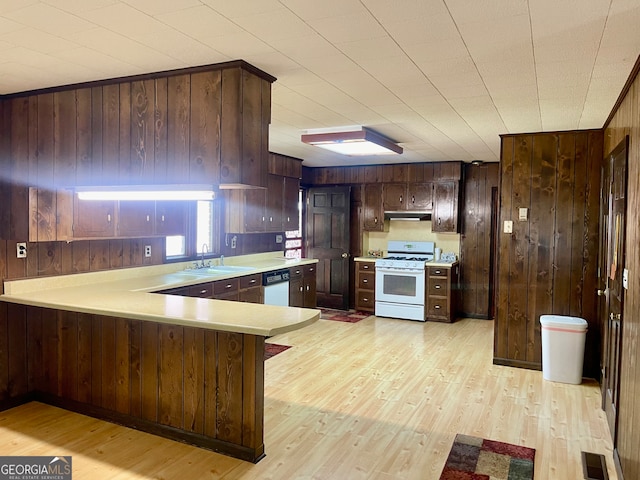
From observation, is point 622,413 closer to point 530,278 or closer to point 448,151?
point 530,278

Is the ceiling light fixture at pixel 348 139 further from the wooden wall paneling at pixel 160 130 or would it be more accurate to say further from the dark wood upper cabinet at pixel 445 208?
the dark wood upper cabinet at pixel 445 208

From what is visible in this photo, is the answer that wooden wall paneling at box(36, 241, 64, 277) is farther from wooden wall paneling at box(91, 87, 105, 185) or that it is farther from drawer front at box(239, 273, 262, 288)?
drawer front at box(239, 273, 262, 288)

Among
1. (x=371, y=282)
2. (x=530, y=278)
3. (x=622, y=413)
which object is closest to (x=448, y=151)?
(x=530, y=278)

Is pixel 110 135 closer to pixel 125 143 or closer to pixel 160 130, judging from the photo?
pixel 125 143

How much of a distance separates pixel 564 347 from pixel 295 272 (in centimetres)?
342

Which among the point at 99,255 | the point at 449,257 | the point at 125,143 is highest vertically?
the point at 125,143

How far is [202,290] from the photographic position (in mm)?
4672

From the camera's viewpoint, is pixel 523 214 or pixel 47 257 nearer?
pixel 47 257

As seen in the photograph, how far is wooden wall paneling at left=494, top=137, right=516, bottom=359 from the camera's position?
4.86m

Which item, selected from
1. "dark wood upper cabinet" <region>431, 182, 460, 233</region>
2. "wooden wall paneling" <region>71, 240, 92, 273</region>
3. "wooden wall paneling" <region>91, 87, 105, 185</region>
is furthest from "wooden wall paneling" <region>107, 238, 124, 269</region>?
"dark wood upper cabinet" <region>431, 182, 460, 233</region>

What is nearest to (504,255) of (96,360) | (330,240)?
(330,240)

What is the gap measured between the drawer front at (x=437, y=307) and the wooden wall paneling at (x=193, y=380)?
4.63m

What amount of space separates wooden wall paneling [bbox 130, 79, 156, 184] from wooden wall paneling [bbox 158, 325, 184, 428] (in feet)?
3.46

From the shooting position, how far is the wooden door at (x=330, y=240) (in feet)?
25.5
